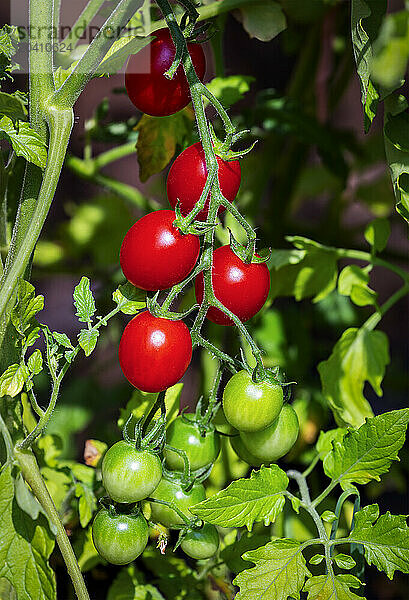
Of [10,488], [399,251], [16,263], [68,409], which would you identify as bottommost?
[68,409]

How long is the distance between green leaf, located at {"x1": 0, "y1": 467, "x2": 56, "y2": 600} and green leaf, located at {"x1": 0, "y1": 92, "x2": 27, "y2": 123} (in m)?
0.24

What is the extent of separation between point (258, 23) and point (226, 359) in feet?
1.13

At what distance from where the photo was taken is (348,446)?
48 cm

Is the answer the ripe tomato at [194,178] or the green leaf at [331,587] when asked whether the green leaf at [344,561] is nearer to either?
the green leaf at [331,587]

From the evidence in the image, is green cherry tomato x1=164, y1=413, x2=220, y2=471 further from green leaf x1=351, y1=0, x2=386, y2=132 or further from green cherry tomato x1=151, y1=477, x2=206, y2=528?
green leaf x1=351, y1=0, x2=386, y2=132

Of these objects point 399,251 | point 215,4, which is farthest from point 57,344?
point 399,251

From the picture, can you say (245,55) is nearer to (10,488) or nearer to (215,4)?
(215,4)

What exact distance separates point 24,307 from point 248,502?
19cm

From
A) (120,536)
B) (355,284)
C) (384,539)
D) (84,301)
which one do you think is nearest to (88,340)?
(84,301)

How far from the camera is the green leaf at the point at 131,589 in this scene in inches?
23.1

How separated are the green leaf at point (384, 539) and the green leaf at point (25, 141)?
31 cm

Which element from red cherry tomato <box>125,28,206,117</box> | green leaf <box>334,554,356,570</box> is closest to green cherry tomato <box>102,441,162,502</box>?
green leaf <box>334,554,356,570</box>

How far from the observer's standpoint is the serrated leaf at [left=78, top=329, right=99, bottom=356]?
412 mm

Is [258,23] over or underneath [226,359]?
over
